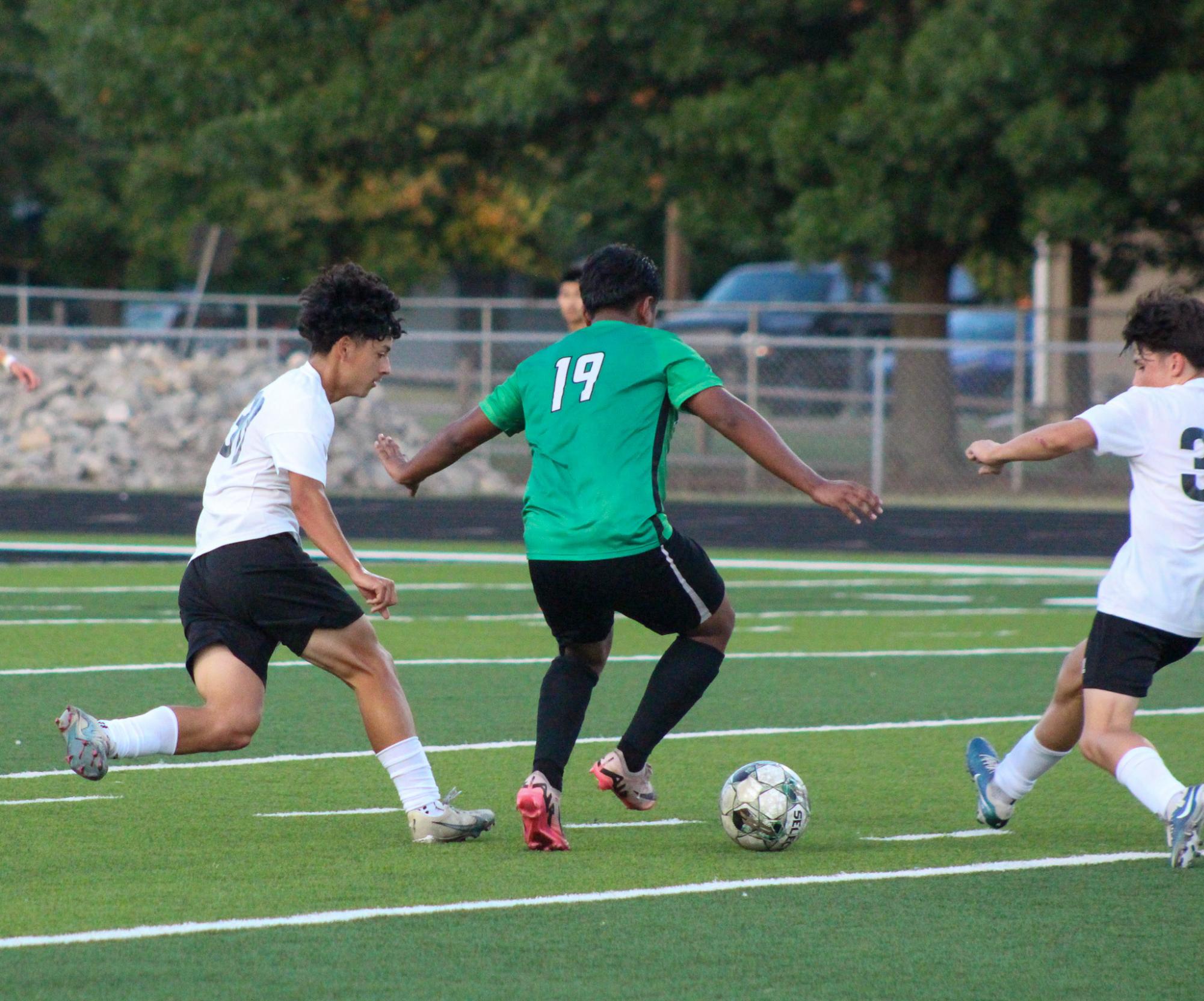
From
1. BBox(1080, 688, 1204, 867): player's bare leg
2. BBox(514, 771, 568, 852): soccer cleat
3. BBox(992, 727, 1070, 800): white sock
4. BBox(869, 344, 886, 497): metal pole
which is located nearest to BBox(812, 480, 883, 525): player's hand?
BBox(1080, 688, 1204, 867): player's bare leg

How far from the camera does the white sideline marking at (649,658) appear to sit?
34.3 feet

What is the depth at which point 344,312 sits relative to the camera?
255 inches

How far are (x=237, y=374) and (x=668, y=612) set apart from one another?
60.0 feet

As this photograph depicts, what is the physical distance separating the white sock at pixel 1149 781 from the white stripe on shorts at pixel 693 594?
1.37m

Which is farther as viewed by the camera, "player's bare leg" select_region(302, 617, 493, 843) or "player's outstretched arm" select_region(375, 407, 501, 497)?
"player's outstretched arm" select_region(375, 407, 501, 497)

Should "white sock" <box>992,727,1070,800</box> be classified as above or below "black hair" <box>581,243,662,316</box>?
below

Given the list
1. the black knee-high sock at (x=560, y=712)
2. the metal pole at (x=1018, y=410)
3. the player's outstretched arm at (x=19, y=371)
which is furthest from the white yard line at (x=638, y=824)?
the metal pole at (x=1018, y=410)

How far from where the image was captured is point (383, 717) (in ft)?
21.3

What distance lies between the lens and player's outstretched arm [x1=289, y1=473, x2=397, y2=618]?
6.02 m

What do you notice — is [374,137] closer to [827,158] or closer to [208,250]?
[208,250]

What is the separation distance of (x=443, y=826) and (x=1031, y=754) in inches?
75.8

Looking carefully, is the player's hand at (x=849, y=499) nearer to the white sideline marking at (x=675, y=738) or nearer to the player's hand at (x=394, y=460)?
the player's hand at (x=394, y=460)

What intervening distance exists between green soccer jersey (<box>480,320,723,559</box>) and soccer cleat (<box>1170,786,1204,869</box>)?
69.0 inches

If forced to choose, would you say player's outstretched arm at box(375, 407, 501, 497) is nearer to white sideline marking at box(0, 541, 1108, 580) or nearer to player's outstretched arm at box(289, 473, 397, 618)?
player's outstretched arm at box(289, 473, 397, 618)
